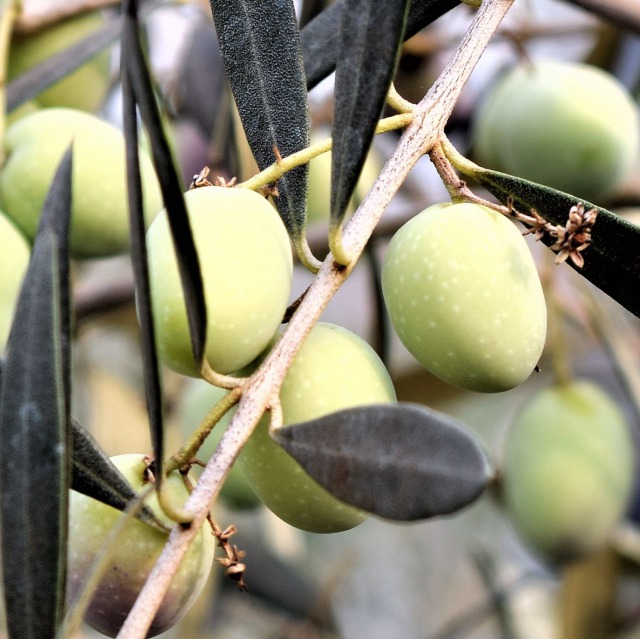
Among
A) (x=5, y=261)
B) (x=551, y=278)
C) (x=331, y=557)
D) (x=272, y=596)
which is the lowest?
(x=331, y=557)

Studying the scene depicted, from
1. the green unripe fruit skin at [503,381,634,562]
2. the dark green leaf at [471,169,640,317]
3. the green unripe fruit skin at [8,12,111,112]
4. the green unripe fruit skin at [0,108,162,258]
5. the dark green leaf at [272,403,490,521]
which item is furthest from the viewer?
the green unripe fruit skin at [503,381,634,562]

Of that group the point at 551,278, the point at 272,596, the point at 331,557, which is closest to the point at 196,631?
the point at 272,596

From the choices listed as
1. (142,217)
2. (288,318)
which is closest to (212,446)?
(288,318)

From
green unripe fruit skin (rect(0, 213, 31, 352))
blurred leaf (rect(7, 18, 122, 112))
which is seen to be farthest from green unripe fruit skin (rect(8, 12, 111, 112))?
green unripe fruit skin (rect(0, 213, 31, 352))

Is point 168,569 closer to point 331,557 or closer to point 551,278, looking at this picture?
point 551,278

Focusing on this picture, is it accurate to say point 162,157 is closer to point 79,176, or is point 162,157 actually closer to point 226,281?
point 226,281

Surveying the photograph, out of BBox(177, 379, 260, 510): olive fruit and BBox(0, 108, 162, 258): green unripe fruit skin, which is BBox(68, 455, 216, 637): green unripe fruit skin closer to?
BBox(177, 379, 260, 510): olive fruit
